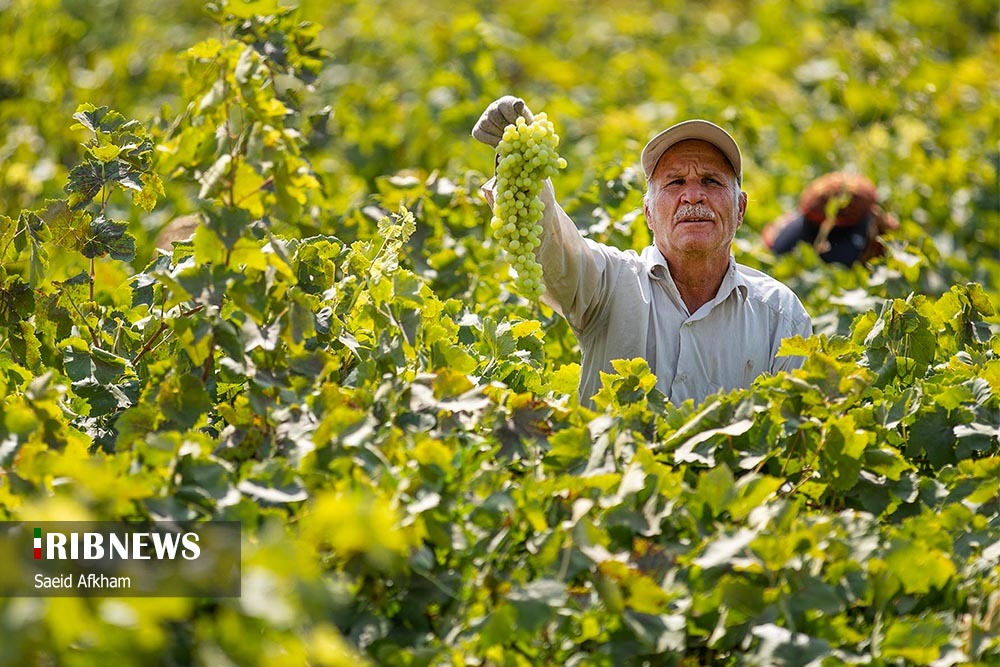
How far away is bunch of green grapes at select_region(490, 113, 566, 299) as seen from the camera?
2879 mm

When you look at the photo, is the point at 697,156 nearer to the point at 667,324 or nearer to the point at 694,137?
the point at 694,137

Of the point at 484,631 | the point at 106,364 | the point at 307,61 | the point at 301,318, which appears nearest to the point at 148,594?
the point at 484,631

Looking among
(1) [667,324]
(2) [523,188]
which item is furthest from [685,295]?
(2) [523,188]

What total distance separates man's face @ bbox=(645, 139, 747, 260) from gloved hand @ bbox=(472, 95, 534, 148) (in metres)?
0.63

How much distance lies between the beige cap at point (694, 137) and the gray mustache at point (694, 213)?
187 mm

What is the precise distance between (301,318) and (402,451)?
0.40 meters

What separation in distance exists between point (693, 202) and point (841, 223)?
260 cm

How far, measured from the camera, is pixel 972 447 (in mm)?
2799

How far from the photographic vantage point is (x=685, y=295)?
3.57 metres

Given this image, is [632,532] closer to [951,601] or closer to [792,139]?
[951,601]

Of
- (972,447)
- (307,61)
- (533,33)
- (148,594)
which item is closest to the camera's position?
(148,594)

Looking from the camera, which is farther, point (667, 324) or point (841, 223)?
point (841, 223)

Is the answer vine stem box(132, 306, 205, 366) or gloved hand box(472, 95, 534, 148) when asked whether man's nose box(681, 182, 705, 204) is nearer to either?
gloved hand box(472, 95, 534, 148)

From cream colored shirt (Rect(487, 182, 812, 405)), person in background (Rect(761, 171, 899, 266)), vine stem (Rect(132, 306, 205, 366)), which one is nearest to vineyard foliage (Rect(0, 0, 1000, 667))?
vine stem (Rect(132, 306, 205, 366))
